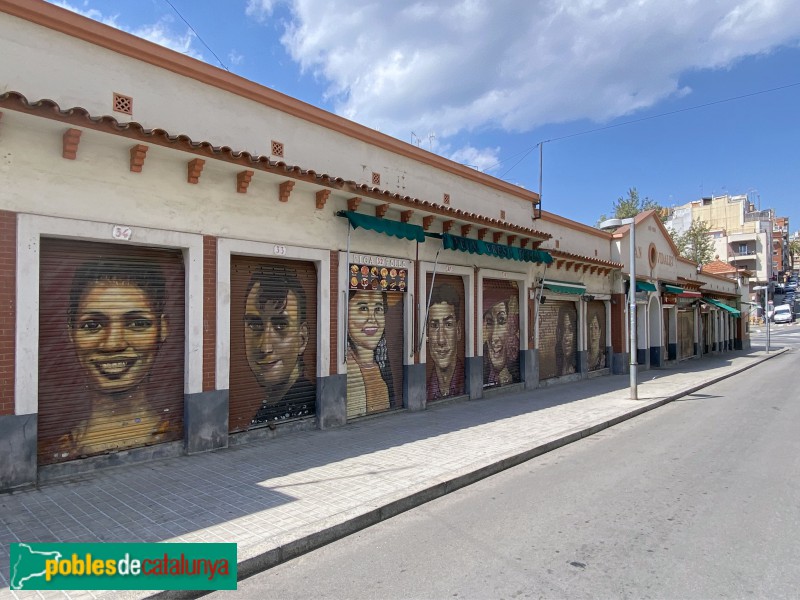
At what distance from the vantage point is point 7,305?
541 cm

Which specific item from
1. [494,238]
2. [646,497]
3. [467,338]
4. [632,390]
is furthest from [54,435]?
[632,390]

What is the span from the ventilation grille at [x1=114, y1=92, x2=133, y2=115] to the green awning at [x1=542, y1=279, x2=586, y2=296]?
37.2 ft

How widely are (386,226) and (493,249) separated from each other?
3600 mm

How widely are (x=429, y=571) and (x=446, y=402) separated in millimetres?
7662

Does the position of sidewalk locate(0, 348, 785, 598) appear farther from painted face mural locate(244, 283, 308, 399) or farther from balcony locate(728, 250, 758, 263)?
balcony locate(728, 250, 758, 263)

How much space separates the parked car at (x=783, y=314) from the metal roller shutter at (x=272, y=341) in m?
88.2

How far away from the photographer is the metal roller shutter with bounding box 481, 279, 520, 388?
1303 cm

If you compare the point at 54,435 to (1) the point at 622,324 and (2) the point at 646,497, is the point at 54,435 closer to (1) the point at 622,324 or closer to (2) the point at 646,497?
(2) the point at 646,497

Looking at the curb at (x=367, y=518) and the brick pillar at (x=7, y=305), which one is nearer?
the curb at (x=367, y=518)

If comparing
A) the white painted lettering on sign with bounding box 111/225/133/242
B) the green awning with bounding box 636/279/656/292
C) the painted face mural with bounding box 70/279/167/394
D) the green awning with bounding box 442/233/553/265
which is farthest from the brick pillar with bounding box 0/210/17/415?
the green awning with bounding box 636/279/656/292

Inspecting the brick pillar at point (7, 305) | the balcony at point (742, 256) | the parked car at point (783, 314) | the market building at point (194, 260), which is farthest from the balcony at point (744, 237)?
the brick pillar at point (7, 305)

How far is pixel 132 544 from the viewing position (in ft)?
13.7

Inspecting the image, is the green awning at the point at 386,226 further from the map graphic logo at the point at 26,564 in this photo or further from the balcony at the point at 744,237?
the balcony at the point at 744,237

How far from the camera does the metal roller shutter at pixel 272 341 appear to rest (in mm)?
7711
